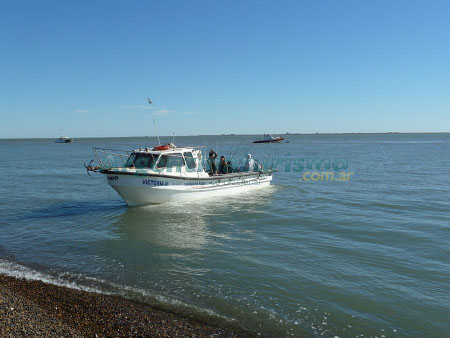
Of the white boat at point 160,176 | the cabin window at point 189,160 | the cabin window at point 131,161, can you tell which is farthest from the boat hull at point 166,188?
the cabin window at point 131,161

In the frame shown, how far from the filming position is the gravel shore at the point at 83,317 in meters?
6.10

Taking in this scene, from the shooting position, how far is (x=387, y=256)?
1043 cm

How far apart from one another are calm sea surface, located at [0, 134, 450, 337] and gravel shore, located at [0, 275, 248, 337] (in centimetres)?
51

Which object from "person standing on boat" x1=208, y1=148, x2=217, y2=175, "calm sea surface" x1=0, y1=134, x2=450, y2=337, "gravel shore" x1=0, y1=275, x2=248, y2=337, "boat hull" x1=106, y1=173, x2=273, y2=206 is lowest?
"calm sea surface" x1=0, y1=134, x2=450, y2=337

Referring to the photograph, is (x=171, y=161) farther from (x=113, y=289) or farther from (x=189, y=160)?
(x=113, y=289)

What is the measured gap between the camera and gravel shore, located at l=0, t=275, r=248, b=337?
6102 millimetres

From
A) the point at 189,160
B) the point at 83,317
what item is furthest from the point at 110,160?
the point at 83,317

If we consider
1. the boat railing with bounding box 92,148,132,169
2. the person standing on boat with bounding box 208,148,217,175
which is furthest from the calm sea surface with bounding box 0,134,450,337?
the boat railing with bounding box 92,148,132,169

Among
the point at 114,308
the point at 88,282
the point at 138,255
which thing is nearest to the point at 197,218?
the point at 138,255

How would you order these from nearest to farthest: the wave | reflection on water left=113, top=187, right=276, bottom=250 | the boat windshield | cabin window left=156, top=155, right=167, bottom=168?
the wave, reflection on water left=113, top=187, right=276, bottom=250, the boat windshield, cabin window left=156, top=155, right=167, bottom=168

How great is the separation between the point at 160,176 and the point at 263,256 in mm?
7022

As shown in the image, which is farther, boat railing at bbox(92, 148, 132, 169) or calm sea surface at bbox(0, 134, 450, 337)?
boat railing at bbox(92, 148, 132, 169)

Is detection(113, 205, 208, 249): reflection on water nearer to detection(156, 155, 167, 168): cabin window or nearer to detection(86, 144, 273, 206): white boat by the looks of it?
detection(86, 144, 273, 206): white boat

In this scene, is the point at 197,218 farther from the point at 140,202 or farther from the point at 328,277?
the point at 328,277
